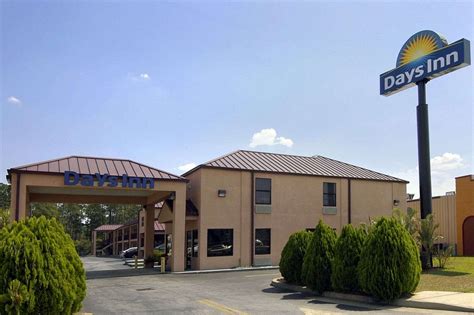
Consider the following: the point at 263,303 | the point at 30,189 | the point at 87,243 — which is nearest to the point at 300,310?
the point at 263,303

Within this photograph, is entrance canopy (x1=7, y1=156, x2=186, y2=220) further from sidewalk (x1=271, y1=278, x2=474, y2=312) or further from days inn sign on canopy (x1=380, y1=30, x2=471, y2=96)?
sidewalk (x1=271, y1=278, x2=474, y2=312)

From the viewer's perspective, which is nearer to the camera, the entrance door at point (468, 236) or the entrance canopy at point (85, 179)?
the entrance canopy at point (85, 179)

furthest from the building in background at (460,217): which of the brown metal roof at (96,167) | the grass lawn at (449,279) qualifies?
the brown metal roof at (96,167)

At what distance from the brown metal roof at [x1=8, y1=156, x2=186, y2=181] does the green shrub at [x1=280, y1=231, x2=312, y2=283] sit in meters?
10.2

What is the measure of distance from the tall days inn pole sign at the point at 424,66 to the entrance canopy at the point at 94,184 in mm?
12615

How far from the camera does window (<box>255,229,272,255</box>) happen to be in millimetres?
28977

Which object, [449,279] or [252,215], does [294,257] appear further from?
[252,215]

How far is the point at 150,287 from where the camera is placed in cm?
1877

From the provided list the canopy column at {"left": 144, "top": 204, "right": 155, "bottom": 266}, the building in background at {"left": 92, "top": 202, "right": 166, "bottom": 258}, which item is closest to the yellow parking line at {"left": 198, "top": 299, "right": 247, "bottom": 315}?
the canopy column at {"left": 144, "top": 204, "right": 155, "bottom": 266}

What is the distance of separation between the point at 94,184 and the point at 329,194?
16033mm

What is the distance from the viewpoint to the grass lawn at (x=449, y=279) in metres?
14.6

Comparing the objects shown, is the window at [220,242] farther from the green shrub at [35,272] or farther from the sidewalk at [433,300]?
the green shrub at [35,272]

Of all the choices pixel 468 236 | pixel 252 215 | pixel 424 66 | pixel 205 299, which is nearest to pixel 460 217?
pixel 468 236

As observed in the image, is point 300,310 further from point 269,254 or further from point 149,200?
point 149,200
